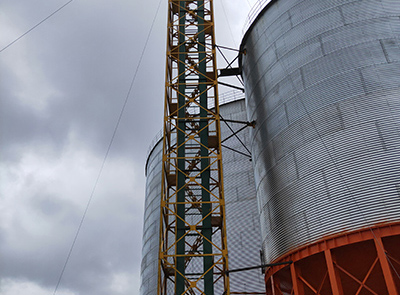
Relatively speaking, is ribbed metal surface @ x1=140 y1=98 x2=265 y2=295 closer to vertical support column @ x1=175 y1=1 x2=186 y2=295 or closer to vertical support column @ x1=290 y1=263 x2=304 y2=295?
vertical support column @ x1=175 y1=1 x2=186 y2=295

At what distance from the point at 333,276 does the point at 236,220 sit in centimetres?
1379

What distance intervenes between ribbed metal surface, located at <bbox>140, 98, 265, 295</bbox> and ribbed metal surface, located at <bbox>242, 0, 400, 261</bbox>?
6.81m

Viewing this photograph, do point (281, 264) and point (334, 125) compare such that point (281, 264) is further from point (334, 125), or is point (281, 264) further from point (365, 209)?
point (334, 125)

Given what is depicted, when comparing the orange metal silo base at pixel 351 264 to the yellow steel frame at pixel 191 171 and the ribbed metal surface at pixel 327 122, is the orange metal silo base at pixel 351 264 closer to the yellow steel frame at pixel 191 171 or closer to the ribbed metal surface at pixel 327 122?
the ribbed metal surface at pixel 327 122

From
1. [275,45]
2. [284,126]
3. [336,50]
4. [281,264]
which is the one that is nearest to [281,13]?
[275,45]

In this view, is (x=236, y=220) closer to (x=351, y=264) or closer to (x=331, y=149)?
(x=331, y=149)

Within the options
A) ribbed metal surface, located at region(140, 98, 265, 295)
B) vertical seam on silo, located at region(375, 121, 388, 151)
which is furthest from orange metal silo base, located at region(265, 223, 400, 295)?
ribbed metal surface, located at region(140, 98, 265, 295)

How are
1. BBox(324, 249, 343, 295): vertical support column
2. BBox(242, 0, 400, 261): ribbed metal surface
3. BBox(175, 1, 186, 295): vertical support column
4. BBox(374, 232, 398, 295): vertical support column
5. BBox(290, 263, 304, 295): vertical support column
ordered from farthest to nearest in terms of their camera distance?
1. BBox(175, 1, 186, 295): vertical support column
2. BBox(290, 263, 304, 295): vertical support column
3. BBox(242, 0, 400, 261): ribbed metal surface
4. BBox(324, 249, 343, 295): vertical support column
5. BBox(374, 232, 398, 295): vertical support column

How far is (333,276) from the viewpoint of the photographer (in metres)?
14.2

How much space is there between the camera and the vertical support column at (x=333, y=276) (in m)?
13.9

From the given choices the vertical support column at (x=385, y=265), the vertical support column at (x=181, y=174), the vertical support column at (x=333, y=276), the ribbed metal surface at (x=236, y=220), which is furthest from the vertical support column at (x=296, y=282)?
Result: the ribbed metal surface at (x=236, y=220)

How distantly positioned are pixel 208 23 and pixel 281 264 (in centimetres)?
1766

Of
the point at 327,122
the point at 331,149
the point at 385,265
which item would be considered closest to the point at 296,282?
the point at 385,265

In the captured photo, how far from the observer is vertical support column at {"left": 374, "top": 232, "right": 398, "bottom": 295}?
509 inches
